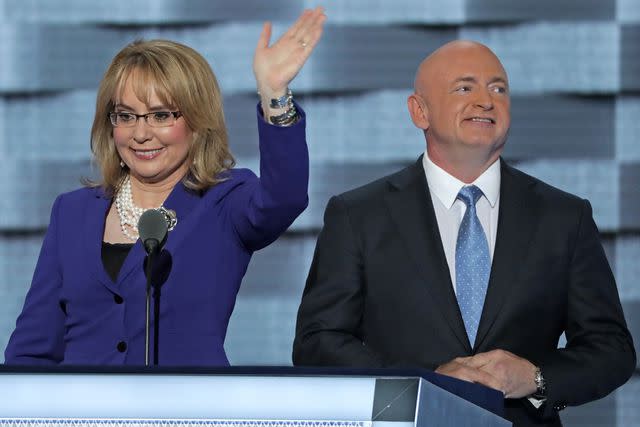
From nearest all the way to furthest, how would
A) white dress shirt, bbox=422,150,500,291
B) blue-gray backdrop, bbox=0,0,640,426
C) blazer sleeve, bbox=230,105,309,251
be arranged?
1. blazer sleeve, bbox=230,105,309,251
2. white dress shirt, bbox=422,150,500,291
3. blue-gray backdrop, bbox=0,0,640,426

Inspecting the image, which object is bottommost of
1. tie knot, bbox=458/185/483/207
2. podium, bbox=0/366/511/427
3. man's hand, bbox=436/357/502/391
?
man's hand, bbox=436/357/502/391

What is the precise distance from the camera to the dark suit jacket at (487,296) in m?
2.85

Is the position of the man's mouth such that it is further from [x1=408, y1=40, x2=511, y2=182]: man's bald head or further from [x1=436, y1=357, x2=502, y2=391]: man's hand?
[x1=436, y1=357, x2=502, y2=391]: man's hand

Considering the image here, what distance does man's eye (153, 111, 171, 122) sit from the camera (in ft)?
9.14

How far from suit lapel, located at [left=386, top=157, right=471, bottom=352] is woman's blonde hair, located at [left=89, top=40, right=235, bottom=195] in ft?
1.35

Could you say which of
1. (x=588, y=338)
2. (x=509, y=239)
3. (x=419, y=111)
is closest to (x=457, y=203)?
(x=509, y=239)

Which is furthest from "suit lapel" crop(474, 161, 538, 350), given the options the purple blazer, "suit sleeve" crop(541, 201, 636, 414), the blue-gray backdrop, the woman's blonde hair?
the blue-gray backdrop

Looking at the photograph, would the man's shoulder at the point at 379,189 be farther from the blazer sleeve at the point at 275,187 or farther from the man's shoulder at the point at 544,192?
the blazer sleeve at the point at 275,187

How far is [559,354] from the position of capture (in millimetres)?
2844

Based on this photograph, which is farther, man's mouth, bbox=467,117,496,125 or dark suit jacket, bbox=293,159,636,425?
man's mouth, bbox=467,117,496,125

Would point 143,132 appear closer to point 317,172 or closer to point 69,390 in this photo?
point 69,390

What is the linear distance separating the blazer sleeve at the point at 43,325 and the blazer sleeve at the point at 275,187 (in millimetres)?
425

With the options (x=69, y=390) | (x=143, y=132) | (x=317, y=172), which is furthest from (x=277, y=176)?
(x=317, y=172)

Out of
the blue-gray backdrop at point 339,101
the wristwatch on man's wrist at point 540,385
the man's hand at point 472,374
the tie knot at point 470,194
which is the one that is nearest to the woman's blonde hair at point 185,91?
the tie knot at point 470,194
